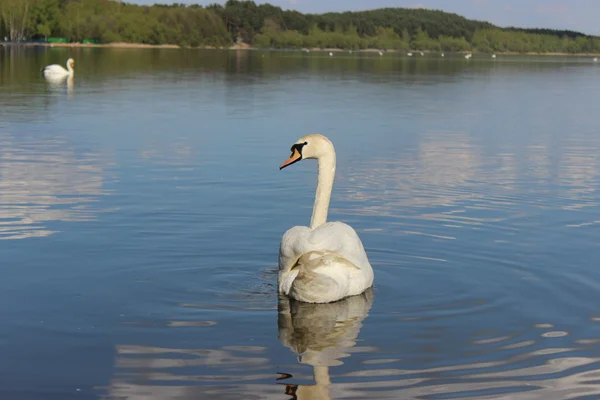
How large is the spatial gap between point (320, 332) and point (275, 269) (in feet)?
7.08

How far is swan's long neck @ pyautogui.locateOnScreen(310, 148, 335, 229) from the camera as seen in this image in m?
9.97

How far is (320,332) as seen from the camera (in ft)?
27.3

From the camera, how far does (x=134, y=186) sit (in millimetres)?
15188

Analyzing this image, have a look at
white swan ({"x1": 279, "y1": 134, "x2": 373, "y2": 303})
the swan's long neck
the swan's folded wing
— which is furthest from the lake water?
the swan's long neck

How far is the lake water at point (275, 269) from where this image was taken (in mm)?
7180

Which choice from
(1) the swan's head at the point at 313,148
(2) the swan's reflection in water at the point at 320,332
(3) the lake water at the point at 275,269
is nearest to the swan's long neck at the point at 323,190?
(1) the swan's head at the point at 313,148

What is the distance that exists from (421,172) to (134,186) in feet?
17.3

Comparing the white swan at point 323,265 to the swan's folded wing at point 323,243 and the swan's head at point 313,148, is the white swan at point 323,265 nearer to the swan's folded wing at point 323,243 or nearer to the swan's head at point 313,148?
the swan's folded wing at point 323,243

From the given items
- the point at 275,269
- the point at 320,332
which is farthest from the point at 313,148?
the point at 320,332

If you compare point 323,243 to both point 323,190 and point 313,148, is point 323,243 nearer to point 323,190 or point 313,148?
point 323,190

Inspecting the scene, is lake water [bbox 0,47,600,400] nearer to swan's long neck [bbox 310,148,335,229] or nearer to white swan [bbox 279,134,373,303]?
white swan [bbox 279,134,373,303]

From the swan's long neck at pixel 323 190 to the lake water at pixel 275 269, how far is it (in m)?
0.79

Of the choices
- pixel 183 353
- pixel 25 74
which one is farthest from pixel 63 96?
pixel 183 353

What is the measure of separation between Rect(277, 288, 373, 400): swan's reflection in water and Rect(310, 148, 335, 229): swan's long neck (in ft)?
2.97
